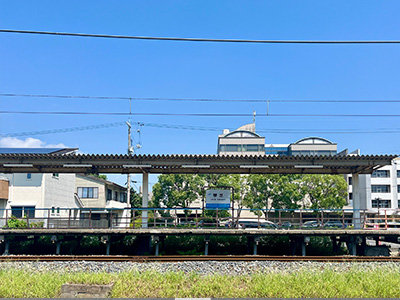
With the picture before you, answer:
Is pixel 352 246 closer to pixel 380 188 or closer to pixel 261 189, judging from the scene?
pixel 261 189

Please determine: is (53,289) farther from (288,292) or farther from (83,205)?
(83,205)

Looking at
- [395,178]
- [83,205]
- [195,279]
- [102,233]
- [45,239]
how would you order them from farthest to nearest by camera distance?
[395,178] → [83,205] → [45,239] → [102,233] → [195,279]

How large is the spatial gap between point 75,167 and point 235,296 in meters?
12.7

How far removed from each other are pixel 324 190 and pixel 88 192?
86.4ft

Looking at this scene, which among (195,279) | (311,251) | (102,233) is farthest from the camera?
(311,251)

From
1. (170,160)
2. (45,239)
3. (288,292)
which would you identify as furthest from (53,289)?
(45,239)

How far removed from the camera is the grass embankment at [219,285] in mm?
7902

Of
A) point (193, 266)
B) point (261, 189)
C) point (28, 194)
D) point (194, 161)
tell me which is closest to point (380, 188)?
point (261, 189)

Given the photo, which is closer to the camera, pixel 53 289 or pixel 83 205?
pixel 53 289

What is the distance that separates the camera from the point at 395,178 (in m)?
56.6

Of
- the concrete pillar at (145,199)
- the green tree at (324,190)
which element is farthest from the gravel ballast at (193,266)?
the green tree at (324,190)

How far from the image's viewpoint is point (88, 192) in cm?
3812

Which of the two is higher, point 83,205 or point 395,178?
point 395,178

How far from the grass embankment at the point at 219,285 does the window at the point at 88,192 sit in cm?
2882
